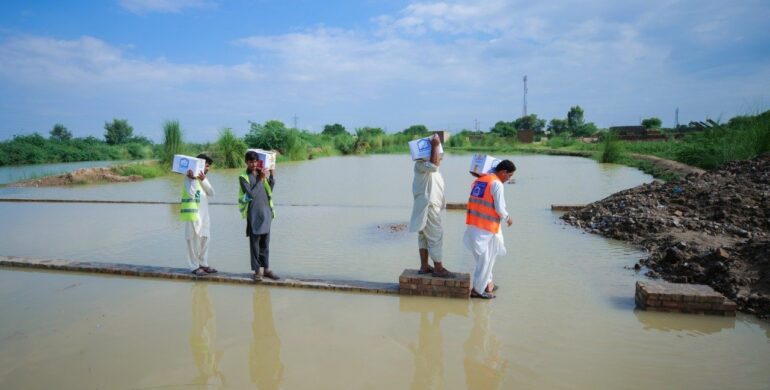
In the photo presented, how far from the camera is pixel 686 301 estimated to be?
13.9ft

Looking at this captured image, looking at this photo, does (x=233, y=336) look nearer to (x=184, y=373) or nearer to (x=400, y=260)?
(x=184, y=373)

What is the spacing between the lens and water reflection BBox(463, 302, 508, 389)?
3148 mm

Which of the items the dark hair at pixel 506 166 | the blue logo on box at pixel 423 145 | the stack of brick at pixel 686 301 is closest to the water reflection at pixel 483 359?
the dark hair at pixel 506 166

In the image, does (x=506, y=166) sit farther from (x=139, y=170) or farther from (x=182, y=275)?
(x=139, y=170)

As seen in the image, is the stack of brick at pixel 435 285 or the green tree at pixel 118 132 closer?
the stack of brick at pixel 435 285

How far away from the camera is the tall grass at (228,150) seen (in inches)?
981

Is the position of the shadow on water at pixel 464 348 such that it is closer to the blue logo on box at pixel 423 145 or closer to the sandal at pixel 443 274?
the sandal at pixel 443 274

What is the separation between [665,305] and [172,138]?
914 inches

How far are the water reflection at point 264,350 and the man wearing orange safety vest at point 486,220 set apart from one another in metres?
2.08

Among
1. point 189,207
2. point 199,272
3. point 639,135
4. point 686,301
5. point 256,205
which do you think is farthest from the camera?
point 639,135

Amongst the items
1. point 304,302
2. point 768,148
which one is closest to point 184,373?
point 304,302

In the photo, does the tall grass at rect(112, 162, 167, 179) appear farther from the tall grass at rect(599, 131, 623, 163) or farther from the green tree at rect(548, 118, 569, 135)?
the green tree at rect(548, 118, 569, 135)

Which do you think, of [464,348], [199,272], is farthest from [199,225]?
[464,348]

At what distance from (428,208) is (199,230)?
2.64 metres
